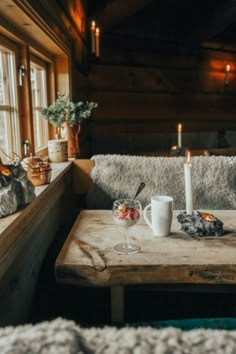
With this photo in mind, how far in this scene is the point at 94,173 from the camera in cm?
220

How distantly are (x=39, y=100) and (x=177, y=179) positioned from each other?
124 cm

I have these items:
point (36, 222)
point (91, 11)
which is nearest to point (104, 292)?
point (36, 222)

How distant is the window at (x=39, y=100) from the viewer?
2.41 m

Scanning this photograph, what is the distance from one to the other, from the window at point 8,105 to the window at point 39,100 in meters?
0.49

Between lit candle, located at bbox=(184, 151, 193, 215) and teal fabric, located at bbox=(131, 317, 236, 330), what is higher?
lit candle, located at bbox=(184, 151, 193, 215)

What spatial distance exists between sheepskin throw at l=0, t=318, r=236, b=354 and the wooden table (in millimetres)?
547

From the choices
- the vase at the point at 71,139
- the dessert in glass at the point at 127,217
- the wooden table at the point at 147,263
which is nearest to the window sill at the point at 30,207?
the wooden table at the point at 147,263

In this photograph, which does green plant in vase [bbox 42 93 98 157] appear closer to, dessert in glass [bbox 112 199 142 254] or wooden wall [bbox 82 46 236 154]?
dessert in glass [bbox 112 199 142 254]

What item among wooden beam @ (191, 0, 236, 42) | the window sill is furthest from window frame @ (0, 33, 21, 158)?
wooden beam @ (191, 0, 236, 42)

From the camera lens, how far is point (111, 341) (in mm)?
478

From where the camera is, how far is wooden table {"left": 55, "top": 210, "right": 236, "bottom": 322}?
1047mm

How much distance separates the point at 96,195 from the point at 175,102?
10.1 feet

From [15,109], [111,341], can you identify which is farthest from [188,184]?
[15,109]

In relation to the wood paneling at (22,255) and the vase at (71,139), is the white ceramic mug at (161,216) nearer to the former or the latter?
the wood paneling at (22,255)
